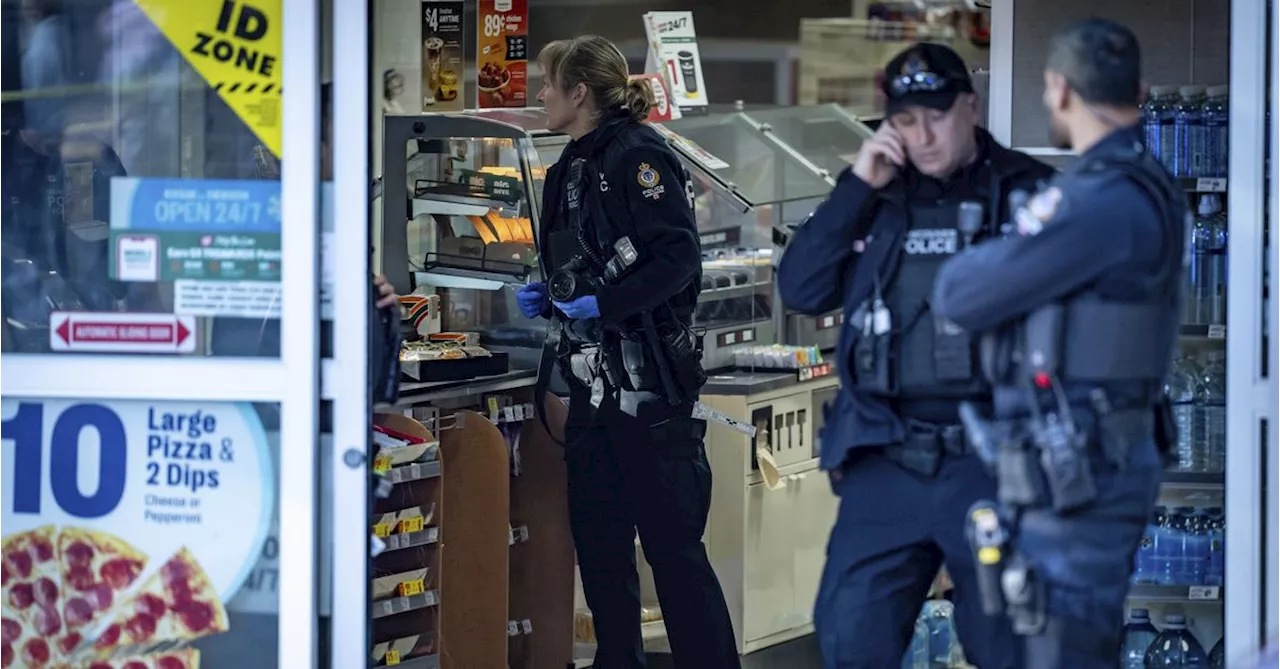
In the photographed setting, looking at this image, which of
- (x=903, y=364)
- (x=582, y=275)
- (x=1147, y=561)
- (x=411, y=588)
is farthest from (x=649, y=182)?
(x=1147, y=561)

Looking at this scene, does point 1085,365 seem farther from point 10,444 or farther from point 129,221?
point 10,444

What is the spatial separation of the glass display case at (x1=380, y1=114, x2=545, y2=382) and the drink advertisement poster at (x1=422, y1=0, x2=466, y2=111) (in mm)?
372

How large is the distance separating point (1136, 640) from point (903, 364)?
1.58m

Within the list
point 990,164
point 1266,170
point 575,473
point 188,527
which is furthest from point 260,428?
point 1266,170

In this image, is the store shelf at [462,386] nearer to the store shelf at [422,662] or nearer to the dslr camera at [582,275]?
the dslr camera at [582,275]

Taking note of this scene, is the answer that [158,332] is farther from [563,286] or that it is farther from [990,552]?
[990,552]

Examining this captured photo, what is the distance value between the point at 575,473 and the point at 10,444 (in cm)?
157

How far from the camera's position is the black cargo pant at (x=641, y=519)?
15.9 feet

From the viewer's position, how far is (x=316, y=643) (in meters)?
3.84

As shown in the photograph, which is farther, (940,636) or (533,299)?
(940,636)

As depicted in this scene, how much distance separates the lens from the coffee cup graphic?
6.54 m

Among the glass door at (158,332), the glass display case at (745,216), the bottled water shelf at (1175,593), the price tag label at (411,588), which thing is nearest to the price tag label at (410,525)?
the price tag label at (411,588)

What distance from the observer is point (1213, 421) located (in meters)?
4.57

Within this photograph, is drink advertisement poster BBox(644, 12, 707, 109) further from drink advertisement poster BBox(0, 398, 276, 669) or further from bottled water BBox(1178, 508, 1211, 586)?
drink advertisement poster BBox(0, 398, 276, 669)
